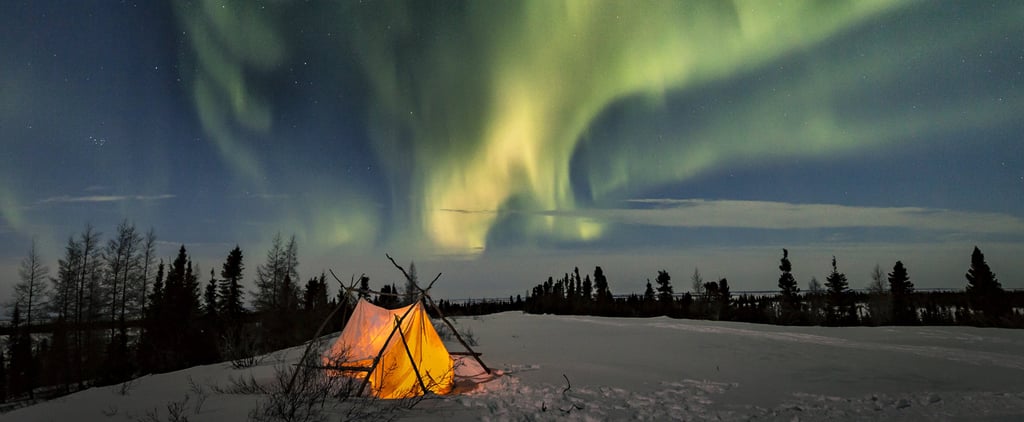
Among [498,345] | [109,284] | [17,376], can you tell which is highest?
[109,284]

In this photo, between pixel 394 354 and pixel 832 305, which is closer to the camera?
pixel 394 354

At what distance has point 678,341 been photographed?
15.3 m

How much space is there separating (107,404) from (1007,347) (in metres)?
19.7

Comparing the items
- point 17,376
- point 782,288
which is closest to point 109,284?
point 17,376

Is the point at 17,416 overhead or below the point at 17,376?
overhead

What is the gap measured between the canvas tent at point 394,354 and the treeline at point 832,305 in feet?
59.5

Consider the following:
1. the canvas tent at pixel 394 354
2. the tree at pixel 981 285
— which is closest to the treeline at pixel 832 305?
the tree at pixel 981 285

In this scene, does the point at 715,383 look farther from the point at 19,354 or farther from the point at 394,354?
the point at 19,354

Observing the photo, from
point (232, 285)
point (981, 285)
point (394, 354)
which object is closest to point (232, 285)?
point (232, 285)

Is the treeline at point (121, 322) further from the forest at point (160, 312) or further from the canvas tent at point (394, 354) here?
the canvas tent at point (394, 354)

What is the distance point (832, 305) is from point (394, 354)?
1632 inches

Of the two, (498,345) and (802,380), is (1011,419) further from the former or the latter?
(498,345)

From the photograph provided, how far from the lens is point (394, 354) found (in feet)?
31.4

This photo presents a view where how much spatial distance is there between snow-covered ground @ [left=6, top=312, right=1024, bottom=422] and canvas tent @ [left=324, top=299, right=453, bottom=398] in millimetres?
976
